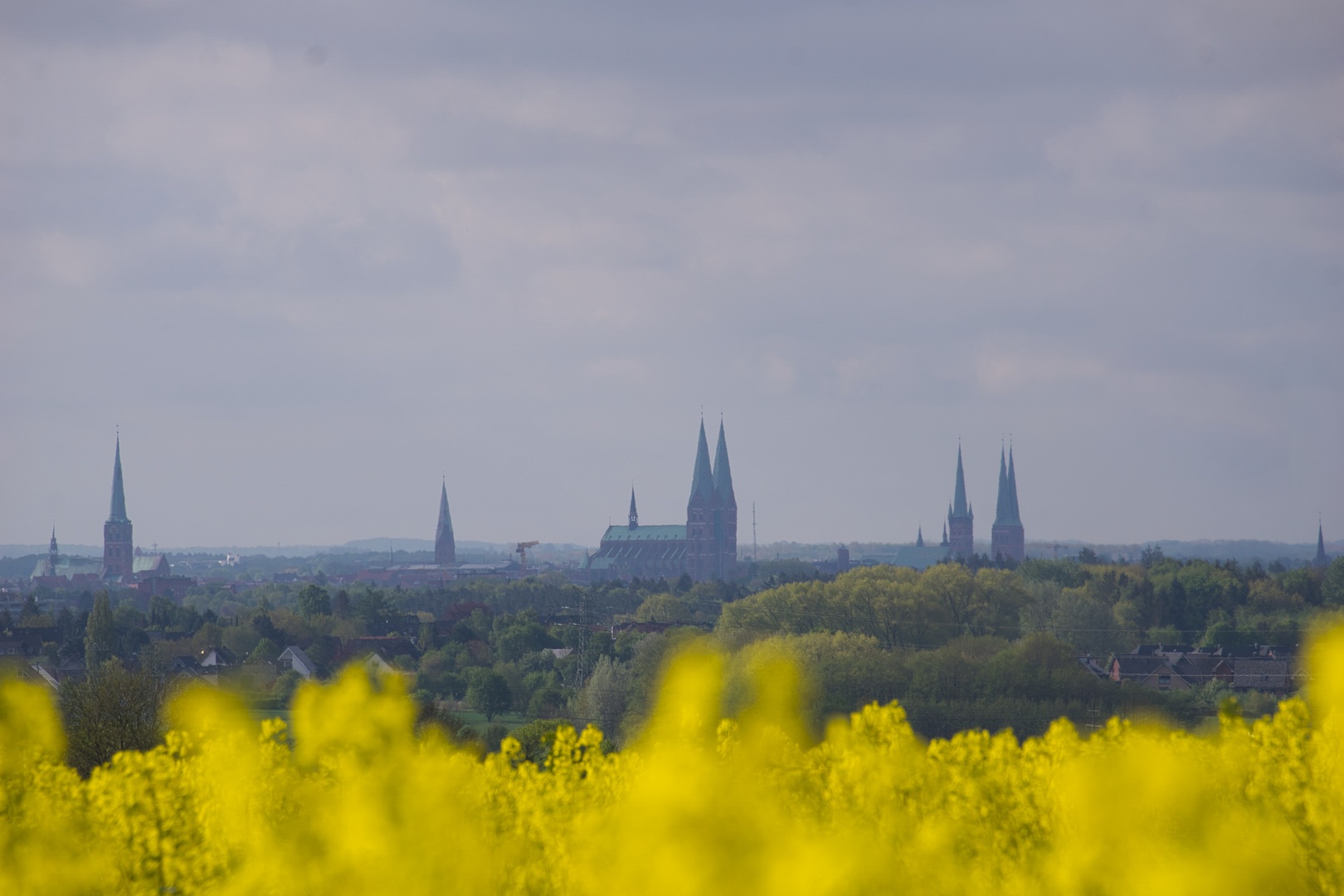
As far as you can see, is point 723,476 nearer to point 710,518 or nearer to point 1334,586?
point 710,518

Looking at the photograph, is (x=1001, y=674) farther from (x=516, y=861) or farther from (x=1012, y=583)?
(x=516, y=861)

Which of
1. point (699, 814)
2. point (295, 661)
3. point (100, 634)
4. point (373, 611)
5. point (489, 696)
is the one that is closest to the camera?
point (699, 814)

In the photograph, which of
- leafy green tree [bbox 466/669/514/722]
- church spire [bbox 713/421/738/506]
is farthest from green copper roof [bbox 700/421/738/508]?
leafy green tree [bbox 466/669/514/722]

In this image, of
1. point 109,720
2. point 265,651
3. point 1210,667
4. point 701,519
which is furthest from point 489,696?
point 701,519

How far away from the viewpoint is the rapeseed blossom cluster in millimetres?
13445

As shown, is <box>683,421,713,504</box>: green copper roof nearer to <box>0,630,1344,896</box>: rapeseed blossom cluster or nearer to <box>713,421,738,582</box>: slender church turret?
<box>713,421,738,582</box>: slender church turret

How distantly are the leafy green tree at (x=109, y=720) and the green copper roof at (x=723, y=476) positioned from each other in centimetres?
15784

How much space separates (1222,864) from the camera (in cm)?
1266

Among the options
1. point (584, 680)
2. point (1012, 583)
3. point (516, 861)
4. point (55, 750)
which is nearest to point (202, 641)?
point (584, 680)

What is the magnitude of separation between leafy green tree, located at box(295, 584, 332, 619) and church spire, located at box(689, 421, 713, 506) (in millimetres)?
88479

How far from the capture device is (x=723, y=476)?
190 meters

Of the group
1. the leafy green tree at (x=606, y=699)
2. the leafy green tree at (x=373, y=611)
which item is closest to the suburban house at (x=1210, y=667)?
the leafy green tree at (x=606, y=699)

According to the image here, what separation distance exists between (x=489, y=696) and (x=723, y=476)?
133 metres

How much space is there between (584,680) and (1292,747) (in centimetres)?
4824
